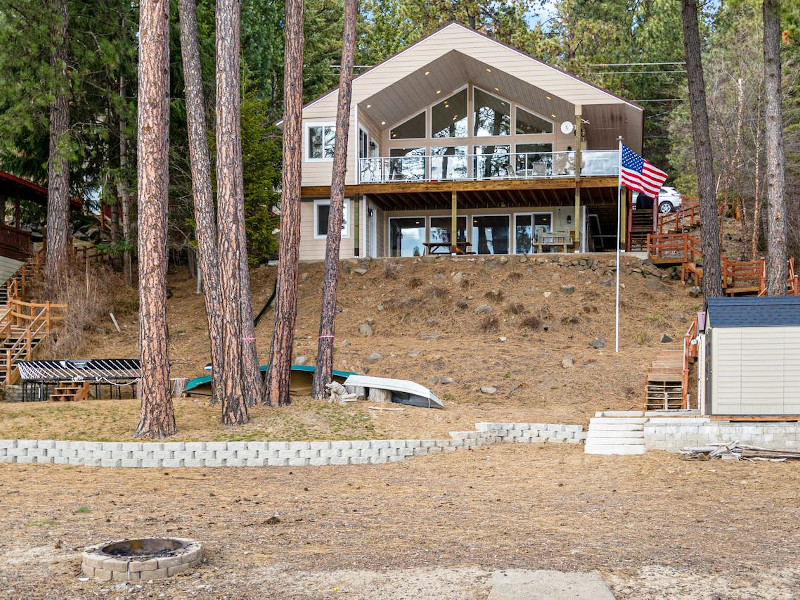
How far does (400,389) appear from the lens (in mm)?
16500

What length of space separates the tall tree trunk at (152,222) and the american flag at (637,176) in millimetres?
12894

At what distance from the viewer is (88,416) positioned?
570 inches

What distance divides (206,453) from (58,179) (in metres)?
15.0

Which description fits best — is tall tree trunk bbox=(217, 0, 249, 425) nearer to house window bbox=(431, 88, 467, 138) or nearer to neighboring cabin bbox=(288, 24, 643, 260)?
neighboring cabin bbox=(288, 24, 643, 260)

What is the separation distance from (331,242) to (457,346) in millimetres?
5399

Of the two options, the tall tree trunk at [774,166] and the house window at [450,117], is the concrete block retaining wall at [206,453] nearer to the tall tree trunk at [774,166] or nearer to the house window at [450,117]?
the tall tree trunk at [774,166]

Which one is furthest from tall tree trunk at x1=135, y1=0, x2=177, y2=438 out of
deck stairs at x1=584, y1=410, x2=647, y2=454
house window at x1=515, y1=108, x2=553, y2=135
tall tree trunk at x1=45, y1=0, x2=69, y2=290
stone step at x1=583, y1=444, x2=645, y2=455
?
house window at x1=515, y1=108, x2=553, y2=135

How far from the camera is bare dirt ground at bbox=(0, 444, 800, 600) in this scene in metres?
6.54

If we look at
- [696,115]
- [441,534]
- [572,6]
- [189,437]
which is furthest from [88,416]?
[572,6]

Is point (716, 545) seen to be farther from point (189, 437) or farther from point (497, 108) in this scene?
point (497, 108)

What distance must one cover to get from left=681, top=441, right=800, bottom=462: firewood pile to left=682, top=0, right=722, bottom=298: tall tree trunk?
23.8 ft

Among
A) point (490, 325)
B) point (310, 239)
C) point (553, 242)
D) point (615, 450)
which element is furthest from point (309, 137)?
point (615, 450)

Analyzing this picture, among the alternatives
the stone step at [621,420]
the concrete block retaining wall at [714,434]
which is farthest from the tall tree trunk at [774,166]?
the concrete block retaining wall at [714,434]

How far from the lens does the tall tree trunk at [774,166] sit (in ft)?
58.5
